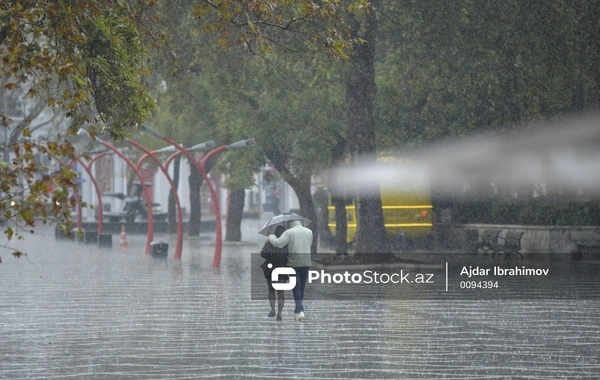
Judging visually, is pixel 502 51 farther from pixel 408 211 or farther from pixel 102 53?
pixel 102 53

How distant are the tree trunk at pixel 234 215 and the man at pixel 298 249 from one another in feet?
87.7

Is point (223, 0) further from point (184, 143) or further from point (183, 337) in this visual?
point (184, 143)

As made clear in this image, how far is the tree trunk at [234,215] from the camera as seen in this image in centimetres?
4309

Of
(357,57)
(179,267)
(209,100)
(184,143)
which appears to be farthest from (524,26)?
(184,143)

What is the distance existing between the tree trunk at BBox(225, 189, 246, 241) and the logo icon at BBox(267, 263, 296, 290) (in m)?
26.4

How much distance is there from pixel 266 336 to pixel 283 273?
2273 mm

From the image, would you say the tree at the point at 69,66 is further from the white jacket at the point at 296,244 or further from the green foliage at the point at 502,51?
the green foliage at the point at 502,51

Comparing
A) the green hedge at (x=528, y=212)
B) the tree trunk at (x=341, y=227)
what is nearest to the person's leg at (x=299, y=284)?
the green hedge at (x=528, y=212)

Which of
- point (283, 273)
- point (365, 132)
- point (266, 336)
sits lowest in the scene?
point (266, 336)

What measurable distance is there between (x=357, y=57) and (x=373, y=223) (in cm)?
381

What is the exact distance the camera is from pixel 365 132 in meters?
26.6

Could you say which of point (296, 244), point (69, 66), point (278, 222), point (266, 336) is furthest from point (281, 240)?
point (69, 66)

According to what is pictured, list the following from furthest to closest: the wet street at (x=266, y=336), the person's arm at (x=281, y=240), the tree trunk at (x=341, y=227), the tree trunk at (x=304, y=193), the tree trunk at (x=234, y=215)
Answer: the tree trunk at (x=234, y=215)
the tree trunk at (x=304, y=193)
the tree trunk at (x=341, y=227)
the person's arm at (x=281, y=240)
the wet street at (x=266, y=336)

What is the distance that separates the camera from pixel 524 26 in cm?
2522
